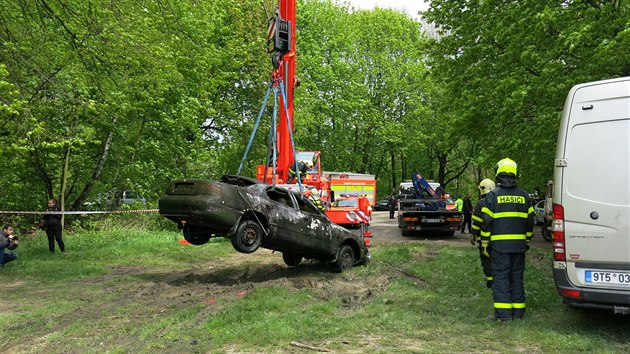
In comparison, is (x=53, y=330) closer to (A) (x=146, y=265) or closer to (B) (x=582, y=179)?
(A) (x=146, y=265)

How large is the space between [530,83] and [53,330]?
10500 mm

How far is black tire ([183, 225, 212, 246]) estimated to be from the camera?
25.4 feet

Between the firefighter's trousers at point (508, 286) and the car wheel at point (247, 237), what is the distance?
345 centimetres

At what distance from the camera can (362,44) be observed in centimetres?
3866

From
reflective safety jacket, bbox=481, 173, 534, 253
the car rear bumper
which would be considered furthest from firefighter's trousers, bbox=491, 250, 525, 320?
the car rear bumper

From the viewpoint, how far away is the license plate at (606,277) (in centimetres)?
450

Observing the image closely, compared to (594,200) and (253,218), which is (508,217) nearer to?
(594,200)

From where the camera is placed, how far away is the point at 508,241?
5.43 meters

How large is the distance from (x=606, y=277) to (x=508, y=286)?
1.07 m

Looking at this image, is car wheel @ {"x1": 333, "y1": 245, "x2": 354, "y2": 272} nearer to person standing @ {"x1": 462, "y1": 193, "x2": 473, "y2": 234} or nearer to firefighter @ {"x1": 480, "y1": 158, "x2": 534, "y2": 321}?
firefighter @ {"x1": 480, "y1": 158, "x2": 534, "y2": 321}

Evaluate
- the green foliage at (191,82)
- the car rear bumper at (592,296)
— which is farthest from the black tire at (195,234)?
the car rear bumper at (592,296)

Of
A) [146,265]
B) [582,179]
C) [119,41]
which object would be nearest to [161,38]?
[119,41]

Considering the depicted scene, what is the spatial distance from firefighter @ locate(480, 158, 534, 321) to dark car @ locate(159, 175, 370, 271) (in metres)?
3.33

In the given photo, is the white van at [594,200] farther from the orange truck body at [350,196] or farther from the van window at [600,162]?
the orange truck body at [350,196]
